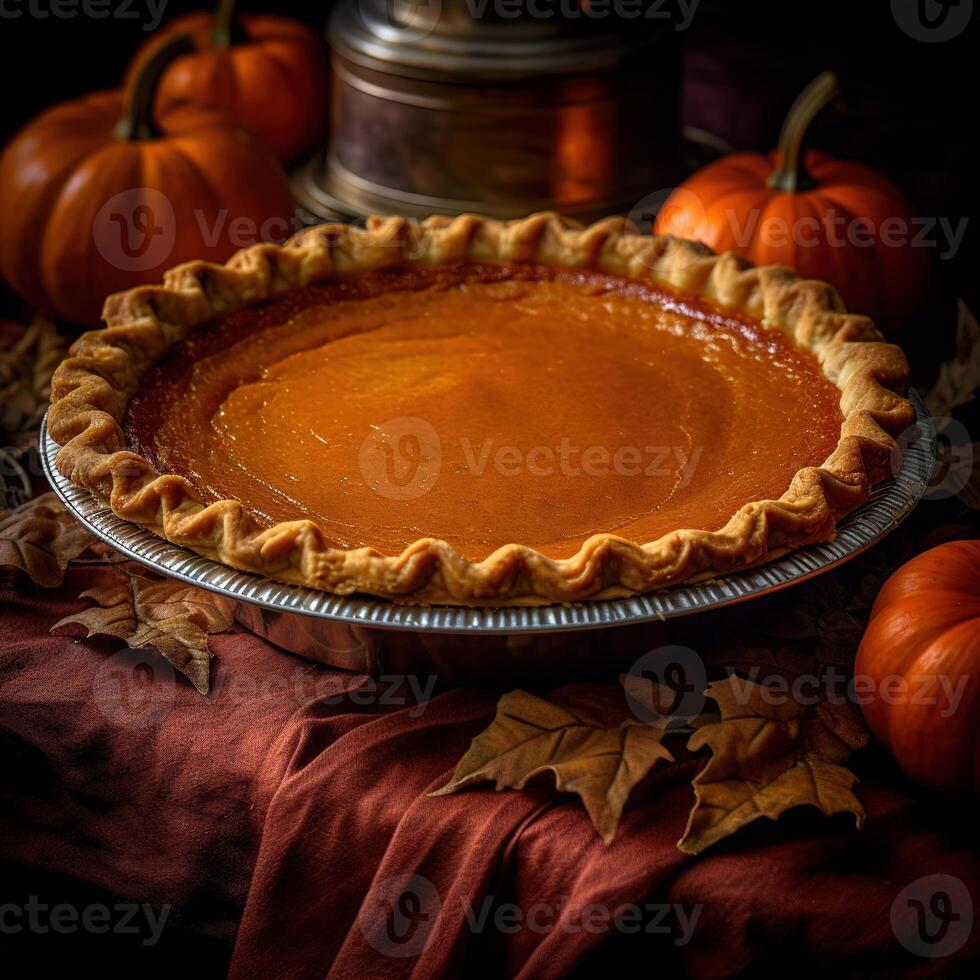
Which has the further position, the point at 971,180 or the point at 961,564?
the point at 971,180

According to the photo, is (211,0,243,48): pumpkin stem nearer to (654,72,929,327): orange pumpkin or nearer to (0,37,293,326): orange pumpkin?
(0,37,293,326): orange pumpkin

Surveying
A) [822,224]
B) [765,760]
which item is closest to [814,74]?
[822,224]

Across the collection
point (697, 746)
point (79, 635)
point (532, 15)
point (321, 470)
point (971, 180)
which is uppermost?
point (532, 15)

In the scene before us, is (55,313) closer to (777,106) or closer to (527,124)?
(527,124)

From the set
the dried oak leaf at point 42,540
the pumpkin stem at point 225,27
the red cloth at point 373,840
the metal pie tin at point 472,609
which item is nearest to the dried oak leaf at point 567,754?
the red cloth at point 373,840

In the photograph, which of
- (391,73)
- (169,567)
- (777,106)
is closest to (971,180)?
(777,106)

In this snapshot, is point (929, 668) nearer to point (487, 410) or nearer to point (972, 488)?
point (972, 488)

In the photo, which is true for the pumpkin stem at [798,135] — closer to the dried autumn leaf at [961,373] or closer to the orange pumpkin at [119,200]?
the dried autumn leaf at [961,373]
